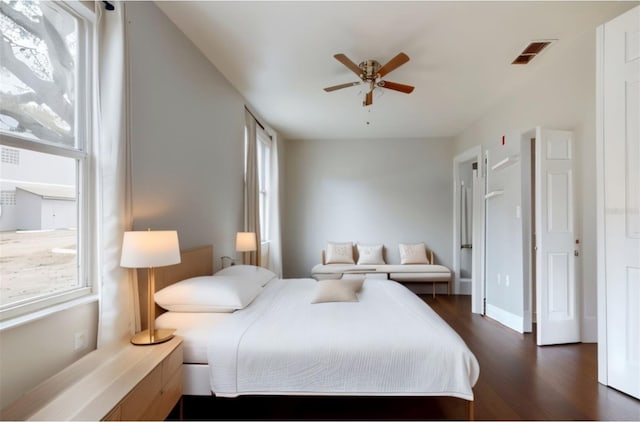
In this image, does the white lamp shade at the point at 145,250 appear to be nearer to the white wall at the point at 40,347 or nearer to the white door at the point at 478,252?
the white wall at the point at 40,347

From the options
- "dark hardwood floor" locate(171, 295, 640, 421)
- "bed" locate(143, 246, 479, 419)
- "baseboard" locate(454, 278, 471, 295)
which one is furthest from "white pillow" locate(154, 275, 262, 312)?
"baseboard" locate(454, 278, 471, 295)

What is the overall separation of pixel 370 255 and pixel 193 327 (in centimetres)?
379

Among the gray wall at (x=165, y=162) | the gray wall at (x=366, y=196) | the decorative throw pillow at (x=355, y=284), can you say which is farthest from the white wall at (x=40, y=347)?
the gray wall at (x=366, y=196)

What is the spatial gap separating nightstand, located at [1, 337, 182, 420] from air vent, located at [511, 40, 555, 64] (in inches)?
140

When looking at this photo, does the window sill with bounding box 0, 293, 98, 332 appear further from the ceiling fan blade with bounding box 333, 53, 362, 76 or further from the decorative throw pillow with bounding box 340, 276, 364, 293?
the ceiling fan blade with bounding box 333, 53, 362, 76

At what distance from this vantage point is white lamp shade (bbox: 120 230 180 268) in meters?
1.54

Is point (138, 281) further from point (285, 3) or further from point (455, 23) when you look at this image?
point (455, 23)

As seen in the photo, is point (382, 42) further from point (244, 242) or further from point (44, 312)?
point (44, 312)

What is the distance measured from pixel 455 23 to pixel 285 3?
1.30 meters

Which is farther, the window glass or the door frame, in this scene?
the door frame

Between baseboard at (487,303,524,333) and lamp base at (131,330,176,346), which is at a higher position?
lamp base at (131,330,176,346)

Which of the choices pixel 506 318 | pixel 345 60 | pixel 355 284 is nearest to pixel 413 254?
pixel 506 318

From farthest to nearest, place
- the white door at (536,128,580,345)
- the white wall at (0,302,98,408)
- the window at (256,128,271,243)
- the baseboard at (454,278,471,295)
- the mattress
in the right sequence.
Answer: the baseboard at (454,278,471,295)
the window at (256,128,271,243)
the white door at (536,128,580,345)
the mattress
the white wall at (0,302,98,408)

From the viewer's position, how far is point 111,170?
163cm
